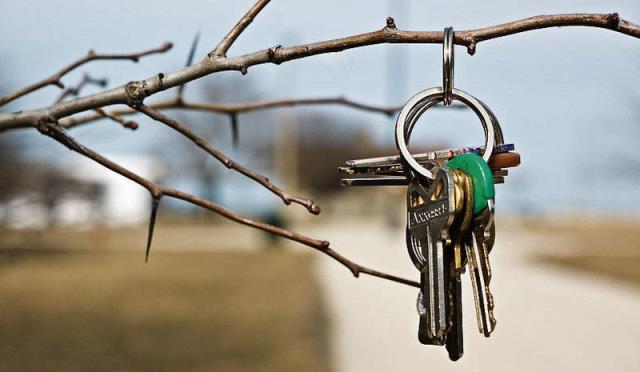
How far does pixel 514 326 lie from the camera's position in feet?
29.8

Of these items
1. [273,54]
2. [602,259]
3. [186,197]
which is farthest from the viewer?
[602,259]

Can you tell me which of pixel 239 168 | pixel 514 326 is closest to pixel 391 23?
pixel 239 168

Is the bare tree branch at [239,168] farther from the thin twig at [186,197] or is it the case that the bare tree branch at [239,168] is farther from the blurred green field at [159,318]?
the blurred green field at [159,318]

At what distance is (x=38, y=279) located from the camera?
625 inches

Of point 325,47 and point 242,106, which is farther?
point 242,106

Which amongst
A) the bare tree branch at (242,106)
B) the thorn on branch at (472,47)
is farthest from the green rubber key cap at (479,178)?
the bare tree branch at (242,106)

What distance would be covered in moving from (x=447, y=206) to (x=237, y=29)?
40cm

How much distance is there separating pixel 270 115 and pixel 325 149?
12756 mm

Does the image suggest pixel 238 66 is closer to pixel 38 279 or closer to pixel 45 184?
pixel 45 184

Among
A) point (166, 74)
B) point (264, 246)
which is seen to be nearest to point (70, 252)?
point (264, 246)

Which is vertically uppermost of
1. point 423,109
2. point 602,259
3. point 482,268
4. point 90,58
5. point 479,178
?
point 602,259

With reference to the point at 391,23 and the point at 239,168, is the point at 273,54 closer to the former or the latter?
the point at 391,23

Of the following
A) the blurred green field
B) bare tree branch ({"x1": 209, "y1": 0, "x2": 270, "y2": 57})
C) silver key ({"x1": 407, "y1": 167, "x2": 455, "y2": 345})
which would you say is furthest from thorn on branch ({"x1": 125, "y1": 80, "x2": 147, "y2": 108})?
the blurred green field

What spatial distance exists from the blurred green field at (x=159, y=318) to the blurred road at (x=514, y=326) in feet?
1.38
